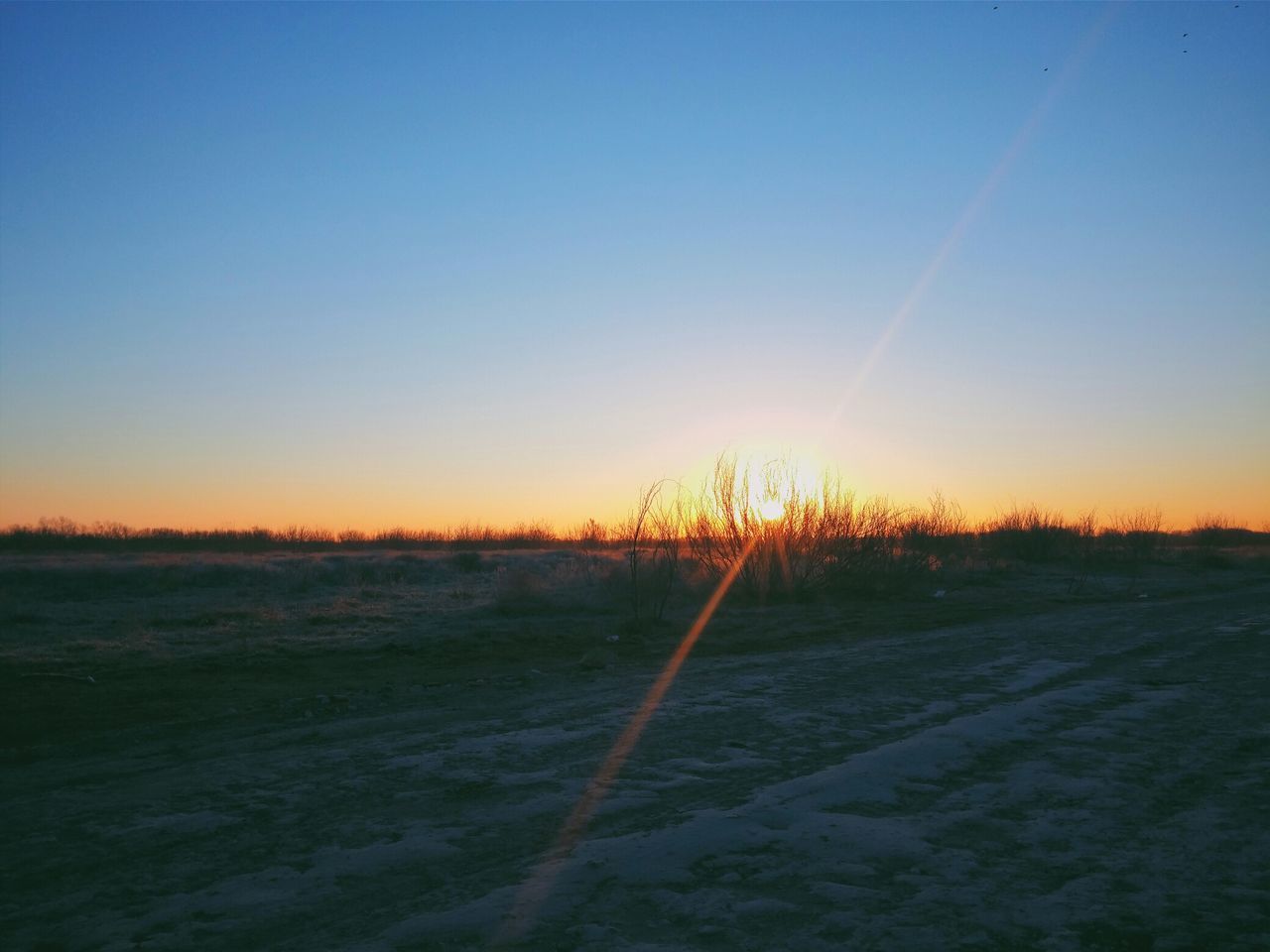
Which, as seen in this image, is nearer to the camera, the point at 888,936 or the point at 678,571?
the point at 888,936

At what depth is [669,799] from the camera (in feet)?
17.0

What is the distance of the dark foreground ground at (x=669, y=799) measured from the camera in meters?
3.62

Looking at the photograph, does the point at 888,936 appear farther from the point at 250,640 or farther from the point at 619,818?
the point at 250,640

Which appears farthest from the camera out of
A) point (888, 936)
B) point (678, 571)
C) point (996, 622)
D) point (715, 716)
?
point (678, 571)

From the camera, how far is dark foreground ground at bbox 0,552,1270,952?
3.62 metres

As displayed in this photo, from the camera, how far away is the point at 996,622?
15562mm

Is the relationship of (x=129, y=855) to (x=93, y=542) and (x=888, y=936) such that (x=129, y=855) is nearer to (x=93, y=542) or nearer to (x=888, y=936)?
(x=888, y=936)

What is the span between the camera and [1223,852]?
4.22 meters

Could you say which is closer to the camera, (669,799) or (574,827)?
(574,827)

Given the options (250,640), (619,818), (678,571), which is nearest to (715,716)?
(619,818)

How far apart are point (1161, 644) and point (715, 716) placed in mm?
7300

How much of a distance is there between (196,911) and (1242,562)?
47009 mm

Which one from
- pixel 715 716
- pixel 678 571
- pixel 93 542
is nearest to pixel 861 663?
pixel 715 716

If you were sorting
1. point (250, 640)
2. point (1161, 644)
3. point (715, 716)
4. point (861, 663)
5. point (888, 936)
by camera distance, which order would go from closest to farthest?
point (888, 936) → point (715, 716) → point (861, 663) → point (1161, 644) → point (250, 640)
